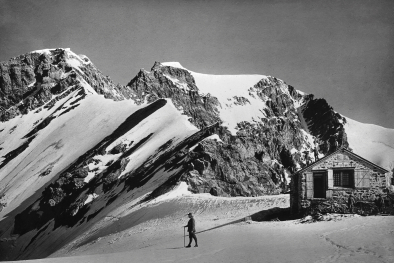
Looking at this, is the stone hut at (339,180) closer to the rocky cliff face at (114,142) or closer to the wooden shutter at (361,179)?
the wooden shutter at (361,179)

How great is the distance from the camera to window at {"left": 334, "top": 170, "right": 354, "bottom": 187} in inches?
1359

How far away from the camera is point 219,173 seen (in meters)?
60.5

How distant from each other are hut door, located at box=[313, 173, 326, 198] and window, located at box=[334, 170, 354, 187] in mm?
853

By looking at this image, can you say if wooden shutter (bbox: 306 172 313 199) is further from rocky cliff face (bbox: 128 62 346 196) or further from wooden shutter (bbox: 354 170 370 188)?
rocky cliff face (bbox: 128 62 346 196)

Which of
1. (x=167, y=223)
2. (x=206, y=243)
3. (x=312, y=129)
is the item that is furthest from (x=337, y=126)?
(x=206, y=243)

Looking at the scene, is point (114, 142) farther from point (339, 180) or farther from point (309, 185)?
point (339, 180)

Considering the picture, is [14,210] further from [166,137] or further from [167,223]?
[167,223]

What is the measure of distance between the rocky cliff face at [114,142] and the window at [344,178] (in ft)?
72.0

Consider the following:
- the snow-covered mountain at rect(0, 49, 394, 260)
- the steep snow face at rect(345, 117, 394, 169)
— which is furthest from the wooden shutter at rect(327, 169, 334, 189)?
the steep snow face at rect(345, 117, 394, 169)

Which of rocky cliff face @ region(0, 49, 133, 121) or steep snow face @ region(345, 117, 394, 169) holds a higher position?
rocky cliff face @ region(0, 49, 133, 121)

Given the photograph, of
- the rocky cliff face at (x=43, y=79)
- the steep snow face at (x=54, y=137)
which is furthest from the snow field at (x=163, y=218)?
the rocky cliff face at (x=43, y=79)

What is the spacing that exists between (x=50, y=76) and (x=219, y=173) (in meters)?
125

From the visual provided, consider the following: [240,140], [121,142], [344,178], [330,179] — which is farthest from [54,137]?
[344,178]

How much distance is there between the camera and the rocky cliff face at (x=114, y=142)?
6372 cm
